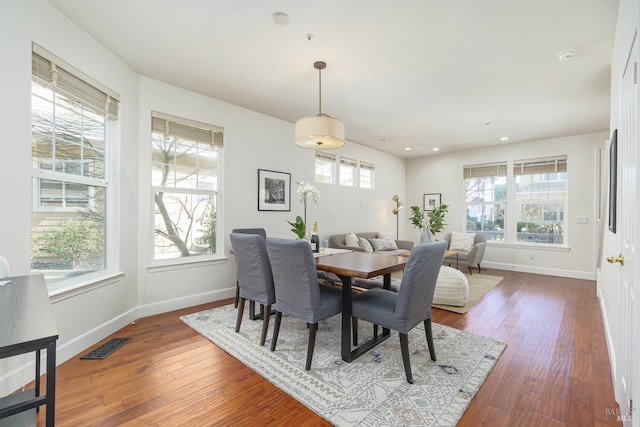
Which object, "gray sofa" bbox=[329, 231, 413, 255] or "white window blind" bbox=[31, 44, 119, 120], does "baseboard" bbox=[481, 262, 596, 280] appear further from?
"white window blind" bbox=[31, 44, 119, 120]

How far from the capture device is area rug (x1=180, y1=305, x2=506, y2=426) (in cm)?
170

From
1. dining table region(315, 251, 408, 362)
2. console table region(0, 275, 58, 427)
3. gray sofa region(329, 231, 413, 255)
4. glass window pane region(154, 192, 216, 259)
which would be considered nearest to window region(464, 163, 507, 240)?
gray sofa region(329, 231, 413, 255)

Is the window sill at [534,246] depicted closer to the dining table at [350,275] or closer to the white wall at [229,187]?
the white wall at [229,187]

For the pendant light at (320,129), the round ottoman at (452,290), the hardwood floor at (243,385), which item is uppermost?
the pendant light at (320,129)

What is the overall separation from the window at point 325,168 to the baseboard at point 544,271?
3.94 metres

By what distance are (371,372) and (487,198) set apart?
5.66 metres

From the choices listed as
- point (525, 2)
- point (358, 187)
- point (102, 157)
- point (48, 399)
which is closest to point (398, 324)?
point (48, 399)

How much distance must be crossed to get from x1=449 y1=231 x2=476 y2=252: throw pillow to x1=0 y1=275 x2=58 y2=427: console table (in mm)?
6196

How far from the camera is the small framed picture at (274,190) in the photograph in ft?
14.1

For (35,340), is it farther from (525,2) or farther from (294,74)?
(525,2)

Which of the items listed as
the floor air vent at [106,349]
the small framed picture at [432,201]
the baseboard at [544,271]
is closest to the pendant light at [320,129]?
the floor air vent at [106,349]

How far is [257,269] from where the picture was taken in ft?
8.39

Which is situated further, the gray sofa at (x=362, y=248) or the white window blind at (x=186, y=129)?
the gray sofa at (x=362, y=248)

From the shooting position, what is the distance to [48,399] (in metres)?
0.90
